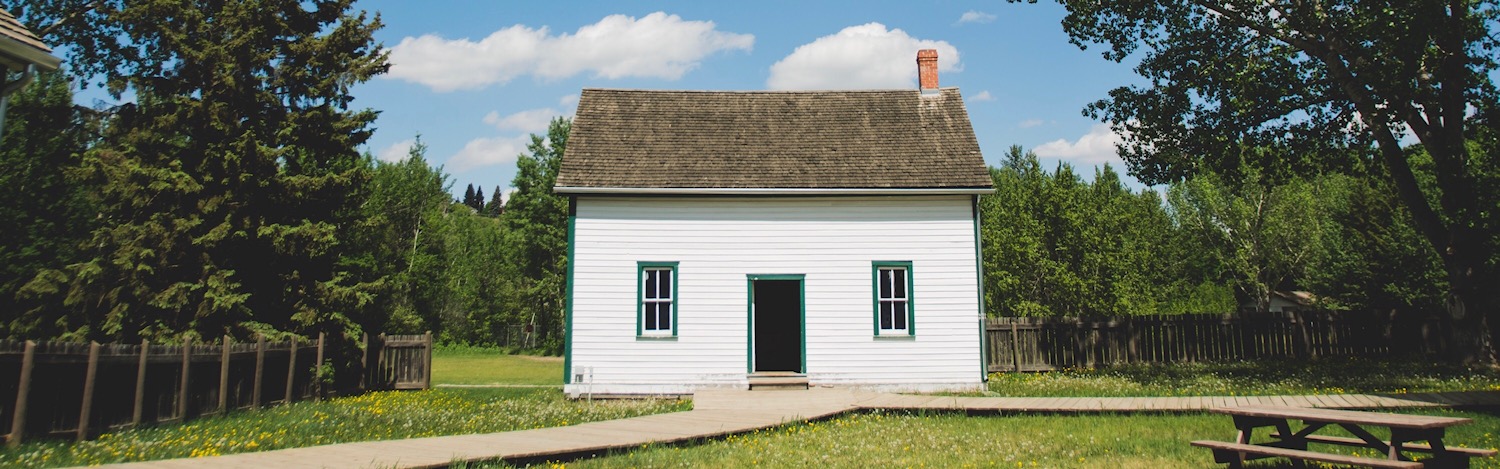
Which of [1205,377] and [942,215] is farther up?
[942,215]

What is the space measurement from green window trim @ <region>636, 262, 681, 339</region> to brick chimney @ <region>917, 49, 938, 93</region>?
8.29 m

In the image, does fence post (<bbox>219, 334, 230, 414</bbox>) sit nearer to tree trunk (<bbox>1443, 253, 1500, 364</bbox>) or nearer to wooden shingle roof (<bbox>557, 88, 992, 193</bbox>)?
wooden shingle roof (<bbox>557, 88, 992, 193</bbox>)

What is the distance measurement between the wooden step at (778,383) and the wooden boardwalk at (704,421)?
0.63 m

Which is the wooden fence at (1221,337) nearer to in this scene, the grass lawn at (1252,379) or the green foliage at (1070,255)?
the grass lawn at (1252,379)

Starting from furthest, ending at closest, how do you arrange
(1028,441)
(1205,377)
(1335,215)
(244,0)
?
(1335,215) → (244,0) → (1205,377) → (1028,441)

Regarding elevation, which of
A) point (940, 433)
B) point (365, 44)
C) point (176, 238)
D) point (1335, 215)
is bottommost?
point (940, 433)

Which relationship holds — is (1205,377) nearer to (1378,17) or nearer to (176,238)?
(1378,17)

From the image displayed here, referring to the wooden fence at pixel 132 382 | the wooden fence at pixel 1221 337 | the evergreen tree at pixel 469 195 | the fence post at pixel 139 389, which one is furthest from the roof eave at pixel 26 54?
the evergreen tree at pixel 469 195

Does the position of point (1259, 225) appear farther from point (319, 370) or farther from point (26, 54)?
point (26, 54)

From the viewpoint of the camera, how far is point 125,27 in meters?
25.4

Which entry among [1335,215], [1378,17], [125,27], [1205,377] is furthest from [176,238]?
[1335,215]

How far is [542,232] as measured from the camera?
159 ft

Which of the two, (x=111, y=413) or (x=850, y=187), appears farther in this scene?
(x=850, y=187)

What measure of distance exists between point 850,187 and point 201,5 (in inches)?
774
